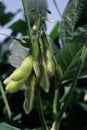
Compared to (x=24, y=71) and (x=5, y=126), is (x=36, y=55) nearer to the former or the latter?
(x=24, y=71)

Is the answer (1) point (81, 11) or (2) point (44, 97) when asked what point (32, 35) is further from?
(2) point (44, 97)

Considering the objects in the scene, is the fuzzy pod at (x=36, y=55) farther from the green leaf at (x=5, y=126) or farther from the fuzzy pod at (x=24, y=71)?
the green leaf at (x=5, y=126)

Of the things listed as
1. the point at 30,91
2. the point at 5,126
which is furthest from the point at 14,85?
the point at 5,126

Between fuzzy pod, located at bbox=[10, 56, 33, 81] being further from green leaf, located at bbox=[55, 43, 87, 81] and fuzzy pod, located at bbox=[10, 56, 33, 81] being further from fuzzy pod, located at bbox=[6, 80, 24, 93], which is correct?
green leaf, located at bbox=[55, 43, 87, 81]

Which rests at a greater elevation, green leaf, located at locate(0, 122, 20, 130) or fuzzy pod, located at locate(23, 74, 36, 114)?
fuzzy pod, located at locate(23, 74, 36, 114)

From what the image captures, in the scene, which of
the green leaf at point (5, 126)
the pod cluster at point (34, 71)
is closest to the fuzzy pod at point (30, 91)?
the pod cluster at point (34, 71)

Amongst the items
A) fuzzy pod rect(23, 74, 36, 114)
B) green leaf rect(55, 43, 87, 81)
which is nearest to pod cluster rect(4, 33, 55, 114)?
fuzzy pod rect(23, 74, 36, 114)
